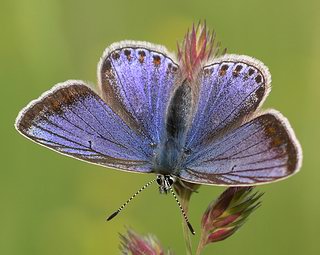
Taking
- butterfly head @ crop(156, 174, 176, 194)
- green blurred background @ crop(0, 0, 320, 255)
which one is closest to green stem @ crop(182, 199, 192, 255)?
butterfly head @ crop(156, 174, 176, 194)

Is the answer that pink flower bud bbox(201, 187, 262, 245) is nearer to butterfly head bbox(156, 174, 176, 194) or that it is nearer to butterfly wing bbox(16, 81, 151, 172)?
butterfly head bbox(156, 174, 176, 194)

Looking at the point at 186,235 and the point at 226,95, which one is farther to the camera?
the point at 226,95

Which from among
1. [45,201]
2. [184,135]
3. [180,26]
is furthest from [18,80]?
[184,135]

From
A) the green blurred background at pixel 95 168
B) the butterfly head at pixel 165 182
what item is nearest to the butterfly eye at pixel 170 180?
the butterfly head at pixel 165 182

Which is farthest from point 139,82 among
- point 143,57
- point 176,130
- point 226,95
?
point 226,95

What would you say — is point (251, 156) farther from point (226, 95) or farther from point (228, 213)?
point (226, 95)

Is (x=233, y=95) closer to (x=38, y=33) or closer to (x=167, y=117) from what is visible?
(x=167, y=117)

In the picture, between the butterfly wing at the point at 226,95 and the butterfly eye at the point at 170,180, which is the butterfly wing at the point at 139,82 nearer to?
the butterfly wing at the point at 226,95
